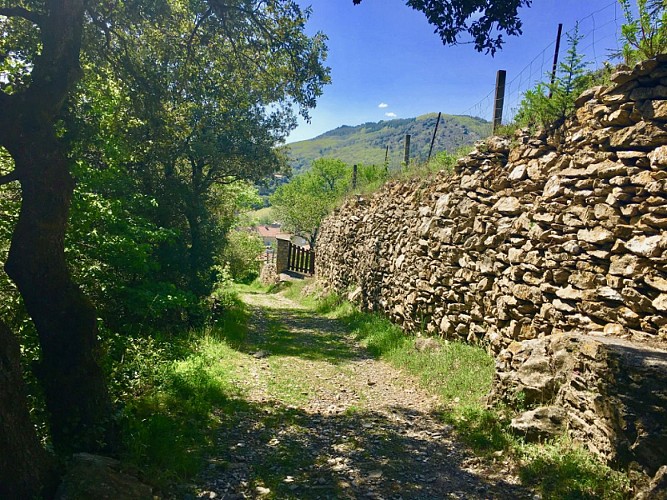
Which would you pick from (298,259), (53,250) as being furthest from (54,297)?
(298,259)

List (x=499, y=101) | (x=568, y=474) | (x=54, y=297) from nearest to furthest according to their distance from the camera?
(x=568, y=474) → (x=54, y=297) → (x=499, y=101)

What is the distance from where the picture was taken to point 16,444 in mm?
2965

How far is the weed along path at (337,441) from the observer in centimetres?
382

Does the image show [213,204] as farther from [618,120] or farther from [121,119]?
[618,120]

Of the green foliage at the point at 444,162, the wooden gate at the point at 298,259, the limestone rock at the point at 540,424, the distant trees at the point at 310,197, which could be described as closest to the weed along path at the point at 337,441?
the limestone rock at the point at 540,424

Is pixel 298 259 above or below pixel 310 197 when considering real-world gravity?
below

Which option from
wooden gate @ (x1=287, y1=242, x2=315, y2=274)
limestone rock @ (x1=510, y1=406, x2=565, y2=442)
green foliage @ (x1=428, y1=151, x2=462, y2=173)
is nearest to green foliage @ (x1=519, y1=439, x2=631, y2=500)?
limestone rock @ (x1=510, y1=406, x2=565, y2=442)

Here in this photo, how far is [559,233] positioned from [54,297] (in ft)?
18.4

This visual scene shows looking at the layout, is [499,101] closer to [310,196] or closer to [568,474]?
[568,474]

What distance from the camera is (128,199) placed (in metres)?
8.47

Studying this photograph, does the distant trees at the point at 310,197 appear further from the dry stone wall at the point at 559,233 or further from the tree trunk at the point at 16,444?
the tree trunk at the point at 16,444

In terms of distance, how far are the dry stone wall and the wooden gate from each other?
16.4 m

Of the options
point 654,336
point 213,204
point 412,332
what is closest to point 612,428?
point 654,336

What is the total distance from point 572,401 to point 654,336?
98 centimetres
